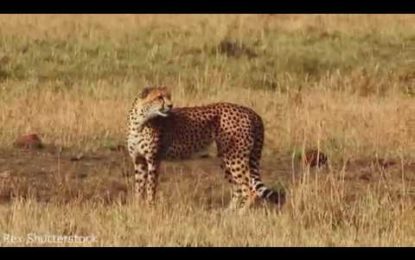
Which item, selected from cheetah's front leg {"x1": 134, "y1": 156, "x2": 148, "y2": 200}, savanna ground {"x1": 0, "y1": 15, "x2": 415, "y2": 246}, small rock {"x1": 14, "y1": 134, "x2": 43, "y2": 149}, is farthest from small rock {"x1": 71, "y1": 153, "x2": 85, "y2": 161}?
cheetah's front leg {"x1": 134, "y1": 156, "x2": 148, "y2": 200}

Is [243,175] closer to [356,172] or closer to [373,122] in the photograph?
[356,172]

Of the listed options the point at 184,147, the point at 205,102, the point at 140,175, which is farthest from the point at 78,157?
the point at 205,102

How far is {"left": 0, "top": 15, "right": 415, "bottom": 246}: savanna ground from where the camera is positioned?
23.8ft

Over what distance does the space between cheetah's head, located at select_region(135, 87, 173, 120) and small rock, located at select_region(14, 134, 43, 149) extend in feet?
6.56

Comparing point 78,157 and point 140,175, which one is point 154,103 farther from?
point 78,157

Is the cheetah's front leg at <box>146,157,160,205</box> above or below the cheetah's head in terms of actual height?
below

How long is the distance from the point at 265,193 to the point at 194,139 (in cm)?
75

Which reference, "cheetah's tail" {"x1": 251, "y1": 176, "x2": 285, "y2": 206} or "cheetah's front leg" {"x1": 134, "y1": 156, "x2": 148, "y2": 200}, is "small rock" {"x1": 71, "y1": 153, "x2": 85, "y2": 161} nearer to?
"cheetah's front leg" {"x1": 134, "y1": 156, "x2": 148, "y2": 200}

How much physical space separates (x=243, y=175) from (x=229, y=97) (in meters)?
4.66

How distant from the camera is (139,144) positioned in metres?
8.93

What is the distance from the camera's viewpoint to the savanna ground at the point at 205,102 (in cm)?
725

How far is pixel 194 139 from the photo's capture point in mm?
9258

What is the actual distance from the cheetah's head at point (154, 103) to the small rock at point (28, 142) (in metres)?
2.00

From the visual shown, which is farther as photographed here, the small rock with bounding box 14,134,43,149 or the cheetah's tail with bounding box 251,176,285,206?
the small rock with bounding box 14,134,43,149
